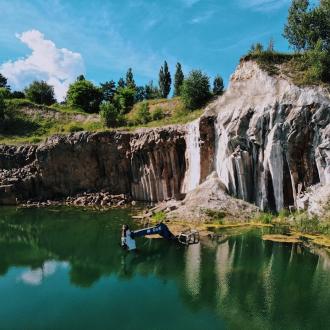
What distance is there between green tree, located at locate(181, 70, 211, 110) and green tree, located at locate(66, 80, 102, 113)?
2184 centimetres

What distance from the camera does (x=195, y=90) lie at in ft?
172

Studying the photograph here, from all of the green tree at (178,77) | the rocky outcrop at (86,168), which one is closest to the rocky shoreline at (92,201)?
the rocky outcrop at (86,168)

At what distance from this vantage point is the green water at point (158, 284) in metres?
15.8

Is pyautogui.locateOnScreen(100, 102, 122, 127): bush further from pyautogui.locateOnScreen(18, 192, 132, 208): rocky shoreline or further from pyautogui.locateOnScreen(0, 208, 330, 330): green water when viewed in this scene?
pyautogui.locateOnScreen(0, 208, 330, 330): green water

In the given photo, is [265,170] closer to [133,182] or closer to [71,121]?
[133,182]

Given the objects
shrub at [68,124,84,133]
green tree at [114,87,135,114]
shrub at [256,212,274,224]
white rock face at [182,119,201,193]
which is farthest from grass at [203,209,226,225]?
green tree at [114,87,135,114]

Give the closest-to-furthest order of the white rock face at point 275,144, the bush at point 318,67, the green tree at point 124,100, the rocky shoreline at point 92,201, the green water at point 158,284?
the green water at point 158,284 → the white rock face at point 275,144 → the bush at point 318,67 → the rocky shoreline at point 92,201 → the green tree at point 124,100

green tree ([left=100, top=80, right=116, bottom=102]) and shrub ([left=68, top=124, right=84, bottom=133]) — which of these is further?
green tree ([left=100, top=80, right=116, bottom=102])

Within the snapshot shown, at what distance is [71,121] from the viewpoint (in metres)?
63.2

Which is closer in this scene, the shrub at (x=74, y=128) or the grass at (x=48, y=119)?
the grass at (x=48, y=119)

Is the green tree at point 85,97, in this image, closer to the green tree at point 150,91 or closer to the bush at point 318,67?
the green tree at point 150,91

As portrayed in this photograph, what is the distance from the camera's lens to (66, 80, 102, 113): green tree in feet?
228

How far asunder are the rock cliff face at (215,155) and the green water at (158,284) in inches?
283

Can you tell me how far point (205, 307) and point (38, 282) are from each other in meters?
8.84
